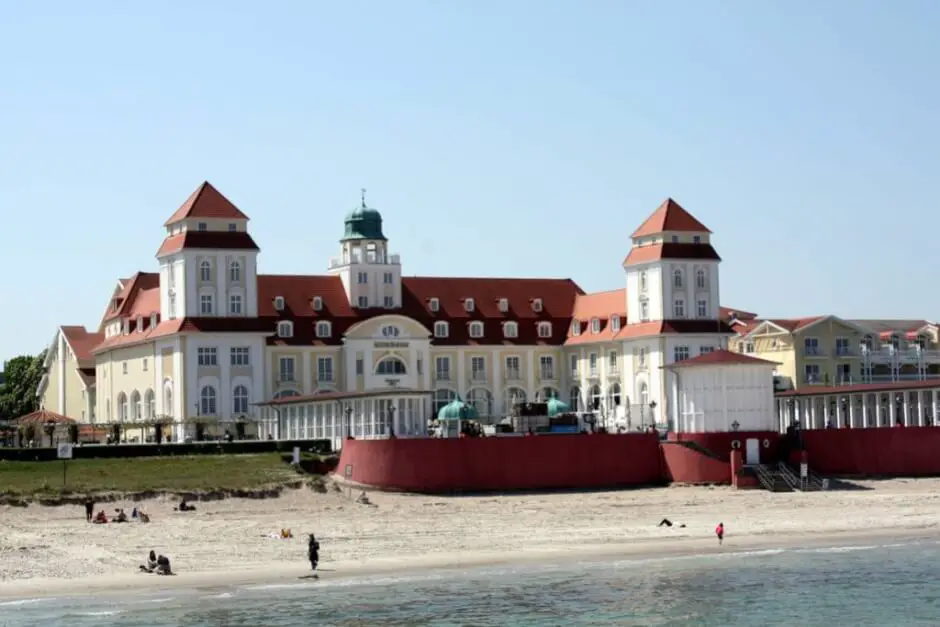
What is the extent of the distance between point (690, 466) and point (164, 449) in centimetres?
2406

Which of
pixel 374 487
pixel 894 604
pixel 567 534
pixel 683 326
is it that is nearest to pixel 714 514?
pixel 567 534

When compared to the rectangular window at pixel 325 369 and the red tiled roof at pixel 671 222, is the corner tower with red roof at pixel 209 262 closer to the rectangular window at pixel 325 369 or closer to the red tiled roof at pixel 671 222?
the rectangular window at pixel 325 369

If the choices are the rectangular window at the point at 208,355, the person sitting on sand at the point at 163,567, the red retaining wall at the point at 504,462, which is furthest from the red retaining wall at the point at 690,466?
the person sitting on sand at the point at 163,567

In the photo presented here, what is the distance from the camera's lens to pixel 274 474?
78.3 m

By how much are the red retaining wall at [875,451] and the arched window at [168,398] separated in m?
36.4

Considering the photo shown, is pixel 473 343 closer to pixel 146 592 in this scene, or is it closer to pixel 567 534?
pixel 567 534

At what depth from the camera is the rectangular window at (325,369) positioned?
10912cm

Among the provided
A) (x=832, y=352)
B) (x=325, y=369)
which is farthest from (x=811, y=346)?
(x=325, y=369)

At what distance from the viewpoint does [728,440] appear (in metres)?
83.9

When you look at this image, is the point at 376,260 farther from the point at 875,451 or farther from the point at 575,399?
the point at 875,451

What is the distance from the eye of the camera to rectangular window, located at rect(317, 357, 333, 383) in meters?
109

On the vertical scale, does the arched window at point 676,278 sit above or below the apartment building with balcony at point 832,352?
above

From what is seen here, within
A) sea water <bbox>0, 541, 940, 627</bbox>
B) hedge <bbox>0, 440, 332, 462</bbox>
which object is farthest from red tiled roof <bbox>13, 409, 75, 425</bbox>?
sea water <bbox>0, 541, 940, 627</bbox>

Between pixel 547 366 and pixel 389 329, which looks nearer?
pixel 389 329
